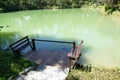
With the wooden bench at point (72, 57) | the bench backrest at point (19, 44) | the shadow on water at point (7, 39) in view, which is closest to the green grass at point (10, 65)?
the bench backrest at point (19, 44)

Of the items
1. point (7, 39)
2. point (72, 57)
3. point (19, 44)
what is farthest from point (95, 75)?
point (7, 39)

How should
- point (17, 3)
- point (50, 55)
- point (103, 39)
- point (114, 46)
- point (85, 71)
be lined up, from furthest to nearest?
point (17, 3)
point (103, 39)
point (114, 46)
point (50, 55)
point (85, 71)

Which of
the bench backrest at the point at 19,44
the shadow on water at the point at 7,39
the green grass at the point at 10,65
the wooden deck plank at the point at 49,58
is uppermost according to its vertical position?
the bench backrest at the point at 19,44

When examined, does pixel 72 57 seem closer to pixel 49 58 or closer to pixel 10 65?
pixel 49 58

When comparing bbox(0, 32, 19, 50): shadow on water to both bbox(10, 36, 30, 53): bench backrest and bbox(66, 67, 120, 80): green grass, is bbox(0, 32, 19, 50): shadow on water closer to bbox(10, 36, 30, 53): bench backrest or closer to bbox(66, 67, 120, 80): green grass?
bbox(10, 36, 30, 53): bench backrest

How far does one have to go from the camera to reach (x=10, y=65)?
815 centimetres

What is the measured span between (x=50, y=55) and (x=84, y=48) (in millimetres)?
3624

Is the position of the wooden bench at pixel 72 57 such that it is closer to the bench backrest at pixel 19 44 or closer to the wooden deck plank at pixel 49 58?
the wooden deck plank at pixel 49 58

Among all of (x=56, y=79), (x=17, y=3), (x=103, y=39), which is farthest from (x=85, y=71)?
(x=17, y=3)

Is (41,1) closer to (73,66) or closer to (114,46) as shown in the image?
(114,46)

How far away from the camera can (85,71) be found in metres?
8.42

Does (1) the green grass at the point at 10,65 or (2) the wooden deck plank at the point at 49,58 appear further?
(2) the wooden deck plank at the point at 49,58

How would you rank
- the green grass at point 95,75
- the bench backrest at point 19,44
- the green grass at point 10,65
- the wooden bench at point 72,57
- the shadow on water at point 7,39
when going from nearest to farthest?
the green grass at point 10,65 < the green grass at point 95,75 < the wooden bench at point 72,57 < the bench backrest at point 19,44 < the shadow on water at point 7,39

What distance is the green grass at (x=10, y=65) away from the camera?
7.20 m
